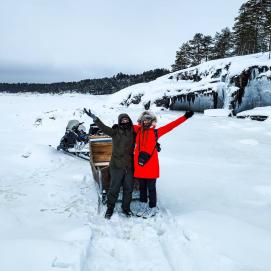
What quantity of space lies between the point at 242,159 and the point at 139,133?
5346 mm

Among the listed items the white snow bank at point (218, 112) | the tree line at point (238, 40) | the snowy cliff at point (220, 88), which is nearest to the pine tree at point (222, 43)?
the tree line at point (238, 40)

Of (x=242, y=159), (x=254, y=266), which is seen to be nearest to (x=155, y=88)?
(x=242, y=159)

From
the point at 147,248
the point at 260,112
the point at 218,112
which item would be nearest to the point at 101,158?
the point at 147,248

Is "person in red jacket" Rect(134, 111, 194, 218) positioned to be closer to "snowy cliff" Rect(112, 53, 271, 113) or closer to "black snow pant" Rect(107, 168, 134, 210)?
"black snow pant" Rect(107, 168, 134, 210)

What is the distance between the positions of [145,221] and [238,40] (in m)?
40.3

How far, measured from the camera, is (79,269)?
128 inches

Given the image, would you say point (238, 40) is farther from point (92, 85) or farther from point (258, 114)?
point (92, 85)

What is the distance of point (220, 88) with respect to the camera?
77.1 feet

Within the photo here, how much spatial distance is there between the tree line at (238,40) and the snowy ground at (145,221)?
27.0 meters

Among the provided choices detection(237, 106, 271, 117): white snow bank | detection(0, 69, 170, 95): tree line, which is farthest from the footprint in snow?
detection(0, 69, 170, 95): tree line

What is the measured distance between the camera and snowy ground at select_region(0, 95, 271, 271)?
3.56m

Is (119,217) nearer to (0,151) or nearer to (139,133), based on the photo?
(139,133)

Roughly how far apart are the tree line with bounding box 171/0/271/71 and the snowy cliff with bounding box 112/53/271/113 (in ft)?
27.7

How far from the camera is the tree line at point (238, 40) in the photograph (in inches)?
1346
